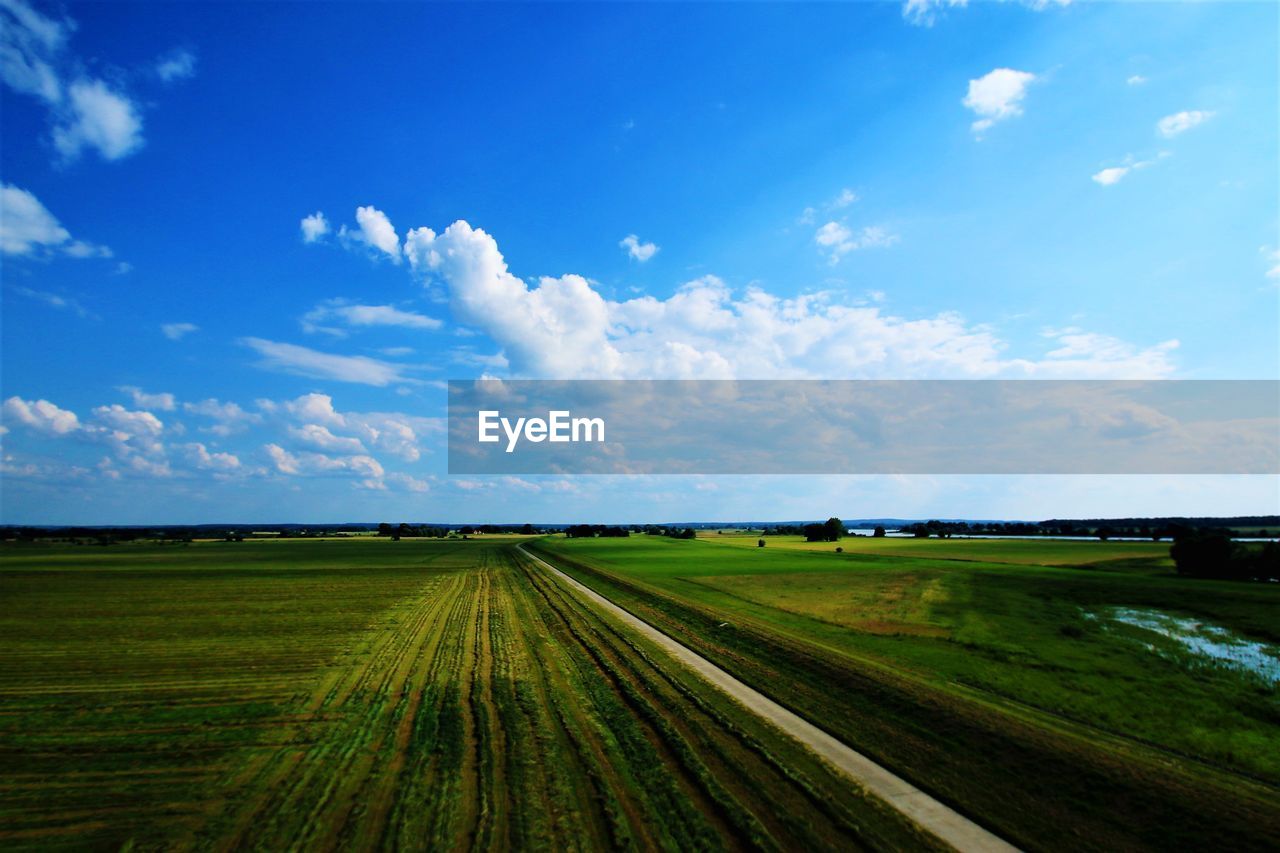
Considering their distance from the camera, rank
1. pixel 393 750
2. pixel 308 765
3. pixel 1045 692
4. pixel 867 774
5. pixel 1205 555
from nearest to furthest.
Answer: pixel 867 774 → pixel 308 765 → pixel 393 750 → pixel 1045 692 → pixel 1205 555

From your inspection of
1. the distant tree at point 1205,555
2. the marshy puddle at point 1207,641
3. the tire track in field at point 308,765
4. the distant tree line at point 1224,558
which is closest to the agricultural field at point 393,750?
the tire track in field at point 308,765

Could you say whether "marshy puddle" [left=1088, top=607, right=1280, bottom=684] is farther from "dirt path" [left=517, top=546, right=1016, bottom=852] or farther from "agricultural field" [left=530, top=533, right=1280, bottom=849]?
"dirt path" [left=517, top=546, right=1016, bottom=852]

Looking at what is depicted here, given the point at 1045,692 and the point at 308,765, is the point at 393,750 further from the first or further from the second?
the point at 1045,692

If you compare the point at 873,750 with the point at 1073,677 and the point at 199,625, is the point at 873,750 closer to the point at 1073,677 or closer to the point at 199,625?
the point at 1073,677

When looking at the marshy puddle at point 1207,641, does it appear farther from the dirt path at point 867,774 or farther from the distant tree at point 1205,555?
the distant tree at point 1205,555

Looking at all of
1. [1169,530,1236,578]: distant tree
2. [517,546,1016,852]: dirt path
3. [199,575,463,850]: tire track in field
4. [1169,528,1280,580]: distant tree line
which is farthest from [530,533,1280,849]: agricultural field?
[1169,530,1236,578]: distant tree

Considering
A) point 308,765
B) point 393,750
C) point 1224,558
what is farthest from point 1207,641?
point 1224,558
